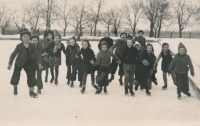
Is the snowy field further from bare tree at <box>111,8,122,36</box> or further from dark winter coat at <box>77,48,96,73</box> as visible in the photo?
bare tree at <box>111,8,122,36</box>

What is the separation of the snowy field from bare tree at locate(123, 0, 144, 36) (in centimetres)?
2650

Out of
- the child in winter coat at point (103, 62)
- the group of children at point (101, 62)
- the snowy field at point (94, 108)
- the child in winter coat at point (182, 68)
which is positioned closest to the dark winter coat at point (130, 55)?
the group of children at point (101, 62)

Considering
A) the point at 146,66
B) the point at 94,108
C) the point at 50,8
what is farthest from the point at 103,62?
the point at 50,8

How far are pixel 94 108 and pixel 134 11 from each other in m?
30.3

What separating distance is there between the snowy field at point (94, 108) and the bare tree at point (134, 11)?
86.9ft

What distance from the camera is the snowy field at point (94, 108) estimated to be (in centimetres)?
441

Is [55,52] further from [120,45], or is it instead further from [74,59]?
[120,45]

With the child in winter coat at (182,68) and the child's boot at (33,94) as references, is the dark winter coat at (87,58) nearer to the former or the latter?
the child's boot at (33,94)

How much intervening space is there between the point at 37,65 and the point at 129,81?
216 cm

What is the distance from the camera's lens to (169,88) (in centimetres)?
706

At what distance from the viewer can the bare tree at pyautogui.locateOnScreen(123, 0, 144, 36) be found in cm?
3231

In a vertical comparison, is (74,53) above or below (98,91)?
above

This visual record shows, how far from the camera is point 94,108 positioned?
5.06 m

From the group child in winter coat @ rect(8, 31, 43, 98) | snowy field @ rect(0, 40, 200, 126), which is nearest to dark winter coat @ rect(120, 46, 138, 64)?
snowy field @ rect(0, 40, 200, 126)
